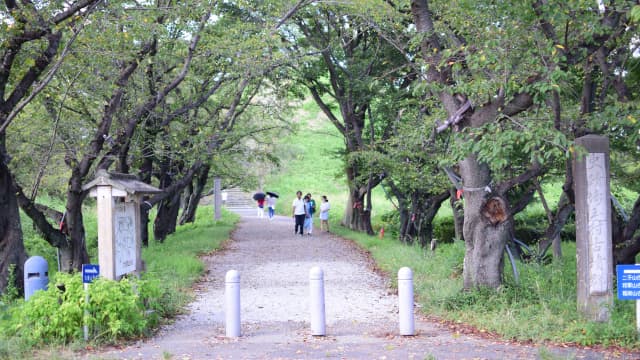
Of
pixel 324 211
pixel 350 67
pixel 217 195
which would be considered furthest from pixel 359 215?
pixel 217 195

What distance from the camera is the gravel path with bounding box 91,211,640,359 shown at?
28.0 ft

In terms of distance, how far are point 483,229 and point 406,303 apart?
234 centimetres

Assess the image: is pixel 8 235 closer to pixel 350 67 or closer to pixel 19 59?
pixel 19 59

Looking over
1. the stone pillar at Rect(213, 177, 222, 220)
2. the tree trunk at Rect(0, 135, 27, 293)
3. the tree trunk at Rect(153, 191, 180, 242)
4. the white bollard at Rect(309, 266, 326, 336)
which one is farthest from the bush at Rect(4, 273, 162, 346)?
the stone pillar at Rect(213, 177, 222, 220)

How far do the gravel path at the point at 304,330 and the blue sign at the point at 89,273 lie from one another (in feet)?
3.27

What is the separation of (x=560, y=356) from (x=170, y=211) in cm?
2090

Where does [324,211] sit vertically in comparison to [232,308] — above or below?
above

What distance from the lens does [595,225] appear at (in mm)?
9578

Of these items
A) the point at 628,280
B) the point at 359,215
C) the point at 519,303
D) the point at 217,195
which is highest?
the point at 217,195

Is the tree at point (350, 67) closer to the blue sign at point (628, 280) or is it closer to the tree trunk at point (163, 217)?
the tree trunk at point (163, 217)

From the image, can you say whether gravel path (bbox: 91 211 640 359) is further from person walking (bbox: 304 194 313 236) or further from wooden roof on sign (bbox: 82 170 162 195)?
person walking (bbox: 304 194 313 236)

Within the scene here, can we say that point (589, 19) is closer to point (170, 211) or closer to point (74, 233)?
point (74, 233)

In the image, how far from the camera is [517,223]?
27.2m

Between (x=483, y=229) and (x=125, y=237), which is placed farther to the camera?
(x=483, y=229)
